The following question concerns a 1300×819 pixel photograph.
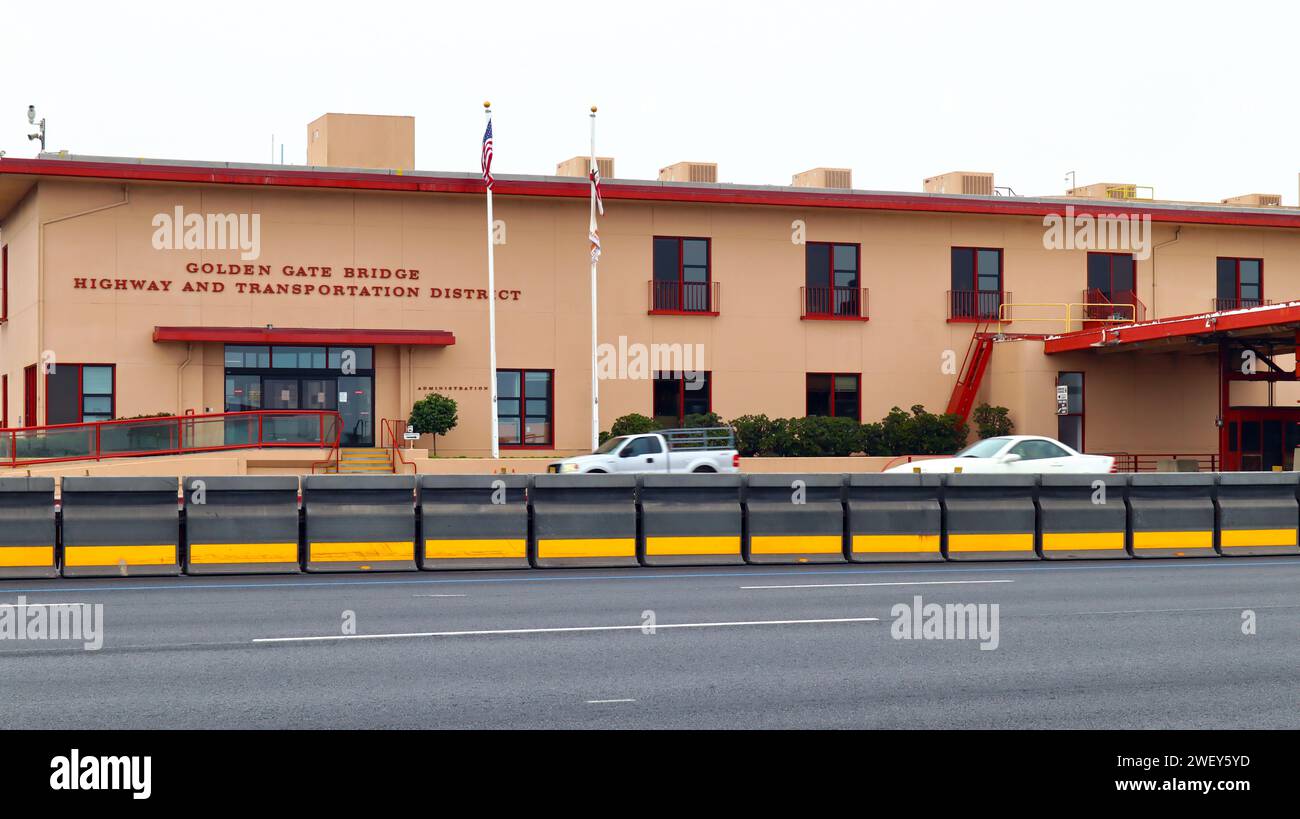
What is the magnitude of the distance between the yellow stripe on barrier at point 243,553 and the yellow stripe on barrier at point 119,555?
1.04ft

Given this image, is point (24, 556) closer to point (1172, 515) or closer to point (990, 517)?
point (990, 517)

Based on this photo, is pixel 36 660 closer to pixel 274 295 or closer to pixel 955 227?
pixel 274 295

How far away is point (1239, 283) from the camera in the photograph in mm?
A: 44406

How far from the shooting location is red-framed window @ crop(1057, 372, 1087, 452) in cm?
4084

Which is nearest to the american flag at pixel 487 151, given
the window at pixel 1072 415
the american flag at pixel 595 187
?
the american flag at pixel 595 187

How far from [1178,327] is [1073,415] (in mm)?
5919

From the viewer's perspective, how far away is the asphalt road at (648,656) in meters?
8.43

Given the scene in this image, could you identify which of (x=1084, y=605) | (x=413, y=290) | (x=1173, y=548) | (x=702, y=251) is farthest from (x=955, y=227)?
(x=1084, y=605)

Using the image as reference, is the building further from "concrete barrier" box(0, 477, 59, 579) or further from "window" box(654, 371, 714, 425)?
"concrete barrier" box(0, 477, 59, 579)

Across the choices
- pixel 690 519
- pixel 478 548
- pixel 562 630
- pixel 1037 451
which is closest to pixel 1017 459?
pixel 1037 451

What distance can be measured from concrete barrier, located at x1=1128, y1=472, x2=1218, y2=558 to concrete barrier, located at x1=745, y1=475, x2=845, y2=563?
4478 mm

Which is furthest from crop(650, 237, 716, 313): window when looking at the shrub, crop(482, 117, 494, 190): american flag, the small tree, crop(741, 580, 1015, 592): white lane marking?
crop(741, 580, 1015, 592): white lane marking

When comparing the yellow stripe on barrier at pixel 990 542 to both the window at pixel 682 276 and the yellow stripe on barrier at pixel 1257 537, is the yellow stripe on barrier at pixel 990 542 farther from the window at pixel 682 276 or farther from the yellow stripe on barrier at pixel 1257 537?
Answer: the window at pixel 682 276

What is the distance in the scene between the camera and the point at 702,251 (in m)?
40.2
